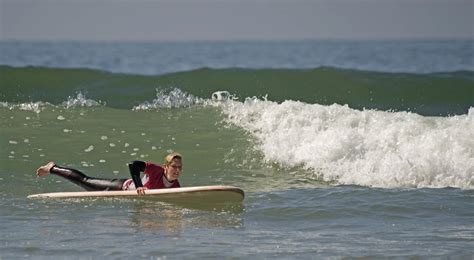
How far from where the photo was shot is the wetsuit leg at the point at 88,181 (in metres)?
10.5

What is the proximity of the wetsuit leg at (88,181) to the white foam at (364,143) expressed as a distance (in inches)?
120

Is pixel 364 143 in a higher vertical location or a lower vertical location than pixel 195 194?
higher

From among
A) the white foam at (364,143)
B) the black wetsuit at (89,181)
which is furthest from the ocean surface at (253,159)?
the black wetsuit at (89,181)

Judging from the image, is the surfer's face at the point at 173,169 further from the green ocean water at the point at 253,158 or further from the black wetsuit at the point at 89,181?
the black wetsuit at the point at 89,181

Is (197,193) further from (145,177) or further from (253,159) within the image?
(253,159)

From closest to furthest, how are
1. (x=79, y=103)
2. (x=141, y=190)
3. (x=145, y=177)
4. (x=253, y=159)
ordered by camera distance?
(x=141, y=190) → (x=145, y=177) → (x=253, y=159) → (x=79, y=103)

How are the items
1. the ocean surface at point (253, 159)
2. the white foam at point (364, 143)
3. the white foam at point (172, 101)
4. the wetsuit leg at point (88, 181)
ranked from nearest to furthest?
the ocean surface at point (253, 159)
the wetsuit leg at point (88, 181)
the white foam at point (364, 143)
the white foam at point (172, 101)

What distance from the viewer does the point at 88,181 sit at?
10711 millimetres

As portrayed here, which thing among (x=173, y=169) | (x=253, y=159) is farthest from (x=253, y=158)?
(x=173, y=169)

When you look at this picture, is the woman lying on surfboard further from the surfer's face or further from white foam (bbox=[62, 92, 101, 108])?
white foam (bbox=[62, 92, 101, 108])

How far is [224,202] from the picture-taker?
1006 cm

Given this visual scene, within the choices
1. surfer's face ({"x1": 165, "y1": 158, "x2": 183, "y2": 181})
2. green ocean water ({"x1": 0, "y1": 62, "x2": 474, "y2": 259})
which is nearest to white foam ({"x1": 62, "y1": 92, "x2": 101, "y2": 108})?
green ocean water ({"x1": 0, "y1": 62, "x2": 474, "y2": 259})

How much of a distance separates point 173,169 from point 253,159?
3493 millimetres

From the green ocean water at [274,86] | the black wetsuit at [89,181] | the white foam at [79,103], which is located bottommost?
the black wetsuit at [89,181]
